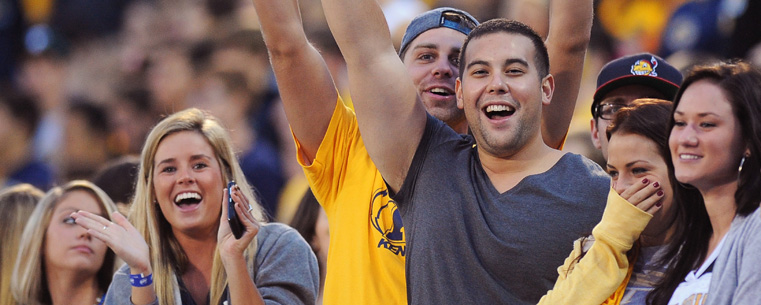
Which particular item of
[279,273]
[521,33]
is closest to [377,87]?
[521,33]

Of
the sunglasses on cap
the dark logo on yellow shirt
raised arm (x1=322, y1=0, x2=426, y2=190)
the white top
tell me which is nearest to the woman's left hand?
the dark logo on yellow shirt

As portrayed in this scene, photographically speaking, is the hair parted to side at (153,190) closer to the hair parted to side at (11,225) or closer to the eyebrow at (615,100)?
the hair parted to side at (11,225)

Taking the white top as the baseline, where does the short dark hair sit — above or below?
above

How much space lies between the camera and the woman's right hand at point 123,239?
156 inches

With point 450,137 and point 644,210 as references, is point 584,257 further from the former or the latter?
point 450,137

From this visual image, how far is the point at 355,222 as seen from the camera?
3654 millimetres

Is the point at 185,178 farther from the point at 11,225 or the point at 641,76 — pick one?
the point at 641,76

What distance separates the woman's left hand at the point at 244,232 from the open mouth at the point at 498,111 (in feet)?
3.18

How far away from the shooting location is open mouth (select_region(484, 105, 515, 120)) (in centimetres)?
324

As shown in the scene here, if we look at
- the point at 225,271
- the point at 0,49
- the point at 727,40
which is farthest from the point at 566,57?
the point at 0,49

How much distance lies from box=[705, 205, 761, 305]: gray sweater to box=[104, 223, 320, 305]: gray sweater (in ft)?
5.87

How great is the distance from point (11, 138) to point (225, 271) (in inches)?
191

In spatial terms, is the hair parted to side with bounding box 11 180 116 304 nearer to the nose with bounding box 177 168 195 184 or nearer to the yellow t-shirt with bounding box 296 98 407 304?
the nose with bounding box 177 168 195 184

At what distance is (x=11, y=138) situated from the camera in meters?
8.33
